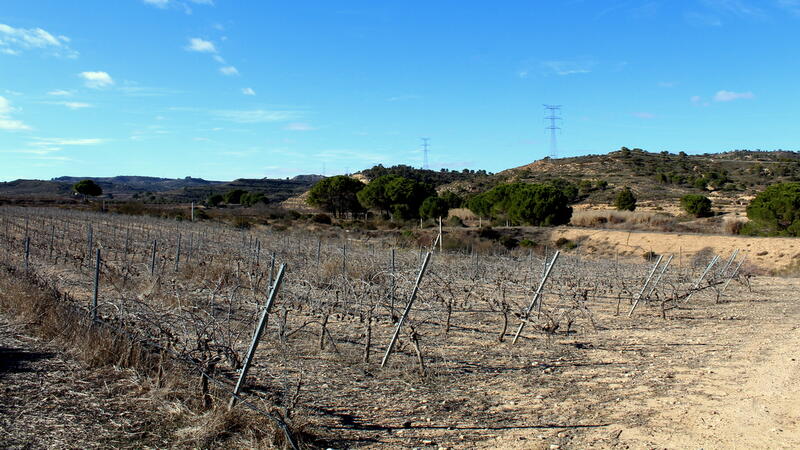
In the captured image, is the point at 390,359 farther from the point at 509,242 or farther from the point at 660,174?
the point at 660,174

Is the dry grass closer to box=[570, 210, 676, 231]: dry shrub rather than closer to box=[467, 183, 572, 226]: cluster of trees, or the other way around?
box=[467, 183, 572, 226]: cluster of trees

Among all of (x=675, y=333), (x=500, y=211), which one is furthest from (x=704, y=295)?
(x=500, y=211)

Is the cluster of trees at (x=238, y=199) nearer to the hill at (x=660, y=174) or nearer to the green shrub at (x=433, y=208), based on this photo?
the hill at (x=660, y=174)

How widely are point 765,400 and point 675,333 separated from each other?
4216 mm

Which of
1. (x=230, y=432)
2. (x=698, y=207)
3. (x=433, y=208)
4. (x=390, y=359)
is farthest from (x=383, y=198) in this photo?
(x=230, y=432)

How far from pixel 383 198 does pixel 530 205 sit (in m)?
13.9

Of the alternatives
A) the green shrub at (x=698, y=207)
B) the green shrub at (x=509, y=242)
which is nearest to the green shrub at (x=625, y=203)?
the green shrub at (x=698, y=207)

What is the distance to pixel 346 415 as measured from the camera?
558 cm

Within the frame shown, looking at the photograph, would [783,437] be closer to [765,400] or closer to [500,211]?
[765,400]

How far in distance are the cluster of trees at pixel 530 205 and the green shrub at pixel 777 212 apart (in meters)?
12.1

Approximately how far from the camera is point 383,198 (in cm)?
5434

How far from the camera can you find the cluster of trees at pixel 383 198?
4997 cm

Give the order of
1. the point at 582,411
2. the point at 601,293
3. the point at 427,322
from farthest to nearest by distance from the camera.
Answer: the point at 601,293 < the point at 427,322 < the point at 582,411

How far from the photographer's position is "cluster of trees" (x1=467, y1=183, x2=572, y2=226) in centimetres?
4547
